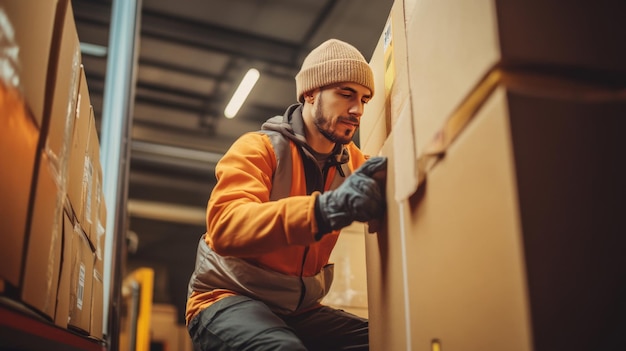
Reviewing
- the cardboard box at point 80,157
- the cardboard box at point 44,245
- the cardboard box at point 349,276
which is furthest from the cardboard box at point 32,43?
the cardboard box at point 349,276

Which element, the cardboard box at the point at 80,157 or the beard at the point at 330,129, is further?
the beard at the point at 330,129

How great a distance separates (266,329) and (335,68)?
2.74ft

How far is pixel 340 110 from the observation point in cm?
178

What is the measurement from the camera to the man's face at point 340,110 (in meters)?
1.76

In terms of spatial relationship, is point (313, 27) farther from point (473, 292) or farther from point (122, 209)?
point (473, 292)

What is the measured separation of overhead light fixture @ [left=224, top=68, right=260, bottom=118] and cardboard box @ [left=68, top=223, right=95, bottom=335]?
315 cm

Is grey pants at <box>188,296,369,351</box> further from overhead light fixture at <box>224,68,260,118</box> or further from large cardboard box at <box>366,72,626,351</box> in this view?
overhead light fixture at <box>224,68,260,118</box>

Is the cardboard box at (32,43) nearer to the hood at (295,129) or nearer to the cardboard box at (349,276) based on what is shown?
the hood at (295,129)

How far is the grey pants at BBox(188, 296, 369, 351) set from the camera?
1.39m

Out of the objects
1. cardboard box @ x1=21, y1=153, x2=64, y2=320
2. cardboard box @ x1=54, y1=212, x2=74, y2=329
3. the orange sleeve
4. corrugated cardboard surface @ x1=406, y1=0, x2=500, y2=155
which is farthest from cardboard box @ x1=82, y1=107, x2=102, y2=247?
corrugated cardboard surface @ x1=406, y1=0, x2=500, y2=155

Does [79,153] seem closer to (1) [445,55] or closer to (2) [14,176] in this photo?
(2) [14,176]

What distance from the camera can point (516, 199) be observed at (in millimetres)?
771

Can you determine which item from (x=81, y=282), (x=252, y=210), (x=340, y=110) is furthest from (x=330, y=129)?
(x=81, y=282)

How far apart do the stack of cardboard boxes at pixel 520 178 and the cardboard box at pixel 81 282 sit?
1129mm
